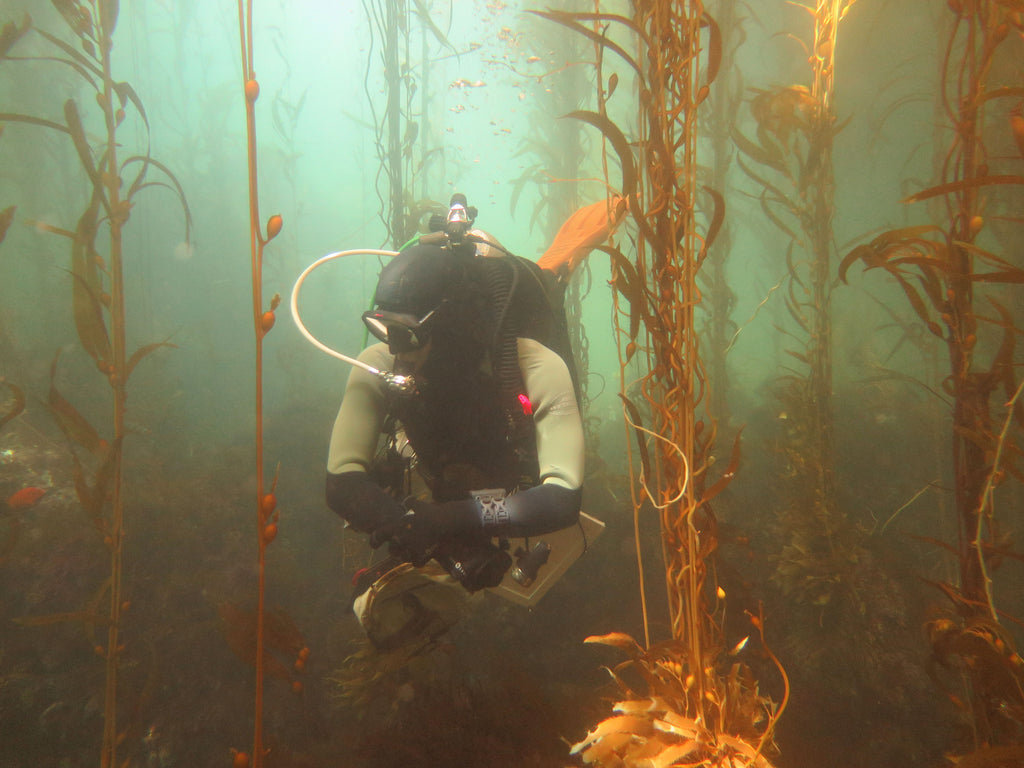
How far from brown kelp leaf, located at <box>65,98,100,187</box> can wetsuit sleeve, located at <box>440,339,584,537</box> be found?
228cm

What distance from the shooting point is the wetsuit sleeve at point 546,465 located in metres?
2.14

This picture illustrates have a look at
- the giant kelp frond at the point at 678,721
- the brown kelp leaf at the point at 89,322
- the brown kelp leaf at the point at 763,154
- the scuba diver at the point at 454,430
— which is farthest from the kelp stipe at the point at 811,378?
the brown kelp leaf at the point at 89,322

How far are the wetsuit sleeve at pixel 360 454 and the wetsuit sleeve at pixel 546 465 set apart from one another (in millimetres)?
380

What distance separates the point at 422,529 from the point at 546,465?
0.67 metres

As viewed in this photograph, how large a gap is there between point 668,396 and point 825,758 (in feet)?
10.2

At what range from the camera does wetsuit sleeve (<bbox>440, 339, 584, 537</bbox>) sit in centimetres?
214

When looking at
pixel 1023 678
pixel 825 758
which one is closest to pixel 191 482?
pixel 825 758

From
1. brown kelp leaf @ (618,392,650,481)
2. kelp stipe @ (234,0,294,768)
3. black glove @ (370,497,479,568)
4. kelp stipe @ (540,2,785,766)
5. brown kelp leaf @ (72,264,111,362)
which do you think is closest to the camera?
kelp stipe @ (234,0,294,768)

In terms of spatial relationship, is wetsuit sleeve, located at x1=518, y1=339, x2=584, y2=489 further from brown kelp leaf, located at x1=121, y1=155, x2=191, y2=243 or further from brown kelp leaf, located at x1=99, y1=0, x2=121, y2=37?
brown kelp leaf, located at x1=99, y1=0, x2=121, y2=37

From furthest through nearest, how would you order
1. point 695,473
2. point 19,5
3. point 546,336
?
point 19,5, point 546,336, point 695,473

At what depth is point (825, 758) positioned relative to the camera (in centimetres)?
309

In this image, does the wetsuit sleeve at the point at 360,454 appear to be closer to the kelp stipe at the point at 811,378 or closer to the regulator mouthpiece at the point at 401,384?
the regulator mouthpiece at the point at 401,384

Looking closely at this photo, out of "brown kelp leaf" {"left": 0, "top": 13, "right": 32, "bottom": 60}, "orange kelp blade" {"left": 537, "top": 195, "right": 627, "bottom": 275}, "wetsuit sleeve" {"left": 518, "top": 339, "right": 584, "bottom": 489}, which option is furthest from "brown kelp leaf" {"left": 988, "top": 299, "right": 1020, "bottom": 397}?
"brown kelp leaf" {"left": 0, "top": 13, "right": 32, "bottom": 60}

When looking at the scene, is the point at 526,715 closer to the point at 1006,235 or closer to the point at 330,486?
the point at 330,486
